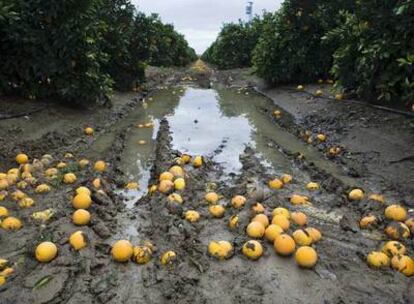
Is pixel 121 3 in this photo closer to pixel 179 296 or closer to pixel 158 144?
pixel 158 144

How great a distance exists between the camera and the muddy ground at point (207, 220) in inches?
136

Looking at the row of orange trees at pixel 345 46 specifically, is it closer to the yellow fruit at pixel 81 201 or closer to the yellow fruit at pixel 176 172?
the yellow fruit at pixel 176 172

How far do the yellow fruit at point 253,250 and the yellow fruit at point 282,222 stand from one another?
14.7 inches

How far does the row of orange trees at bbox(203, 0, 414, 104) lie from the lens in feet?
23.8

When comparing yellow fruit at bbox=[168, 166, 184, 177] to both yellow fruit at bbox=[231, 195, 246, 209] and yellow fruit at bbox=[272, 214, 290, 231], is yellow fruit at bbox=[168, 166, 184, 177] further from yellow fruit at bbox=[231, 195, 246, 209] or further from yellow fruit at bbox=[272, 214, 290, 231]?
yellow fruit at bbox=[272, 214, 290, 231]

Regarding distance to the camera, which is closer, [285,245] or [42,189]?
[285,245]

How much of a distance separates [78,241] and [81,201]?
2.68ft

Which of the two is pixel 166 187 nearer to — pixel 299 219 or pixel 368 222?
pixel 299 219

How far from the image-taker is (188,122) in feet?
34.0

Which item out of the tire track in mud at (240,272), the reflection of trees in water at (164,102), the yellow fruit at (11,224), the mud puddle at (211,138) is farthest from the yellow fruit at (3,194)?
the reflection of trees in water at (164,102)

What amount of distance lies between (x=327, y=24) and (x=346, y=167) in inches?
310

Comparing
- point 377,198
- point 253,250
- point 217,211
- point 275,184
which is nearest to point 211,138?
point 275,184

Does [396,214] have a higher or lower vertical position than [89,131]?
higher

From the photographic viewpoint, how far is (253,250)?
12.3 feet
